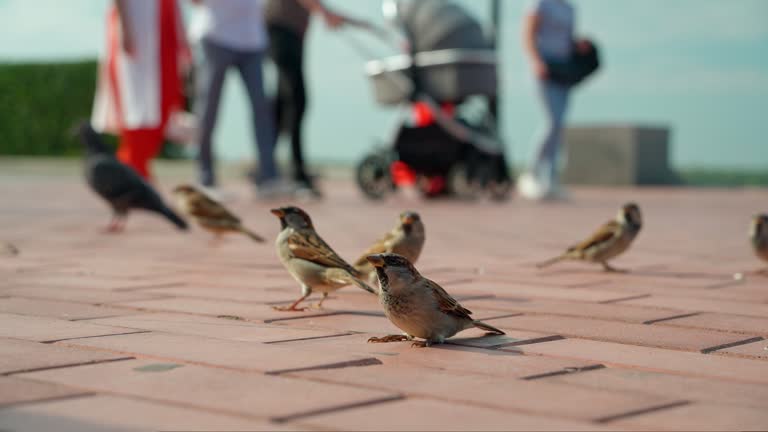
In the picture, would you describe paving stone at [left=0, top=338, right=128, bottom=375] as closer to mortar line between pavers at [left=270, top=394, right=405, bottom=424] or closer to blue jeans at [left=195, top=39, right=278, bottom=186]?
mortar line between pavers at [left=270, top=394, right=405, bottom=424]

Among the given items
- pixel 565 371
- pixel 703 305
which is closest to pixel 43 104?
pixel 703 305

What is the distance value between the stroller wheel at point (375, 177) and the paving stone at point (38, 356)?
392 inches

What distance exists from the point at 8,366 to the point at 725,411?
166 centimetres

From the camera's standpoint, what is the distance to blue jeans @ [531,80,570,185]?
1260 cm

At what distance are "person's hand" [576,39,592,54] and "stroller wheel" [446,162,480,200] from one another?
166cm

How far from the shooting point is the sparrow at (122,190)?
8133 millimetres

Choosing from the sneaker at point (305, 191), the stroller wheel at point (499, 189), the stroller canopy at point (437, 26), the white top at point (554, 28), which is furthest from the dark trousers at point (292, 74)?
the white top at point (554, 28)

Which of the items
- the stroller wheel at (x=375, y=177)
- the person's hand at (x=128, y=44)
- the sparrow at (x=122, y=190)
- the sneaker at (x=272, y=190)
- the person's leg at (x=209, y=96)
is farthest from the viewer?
the stroller wheel at (x=375, y=177)

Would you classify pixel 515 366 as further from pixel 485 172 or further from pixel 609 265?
pixel 485 172

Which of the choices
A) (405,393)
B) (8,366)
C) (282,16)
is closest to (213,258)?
(8,366)

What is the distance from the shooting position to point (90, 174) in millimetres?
8359

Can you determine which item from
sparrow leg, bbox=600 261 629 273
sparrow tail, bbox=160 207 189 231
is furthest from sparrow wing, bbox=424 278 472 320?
sparrow tail, bbox=160 207 189 231

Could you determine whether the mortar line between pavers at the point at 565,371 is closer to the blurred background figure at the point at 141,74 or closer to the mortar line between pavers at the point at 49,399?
the mortar line between pavers at the point at 49,399

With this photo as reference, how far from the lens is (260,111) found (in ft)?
36.2
